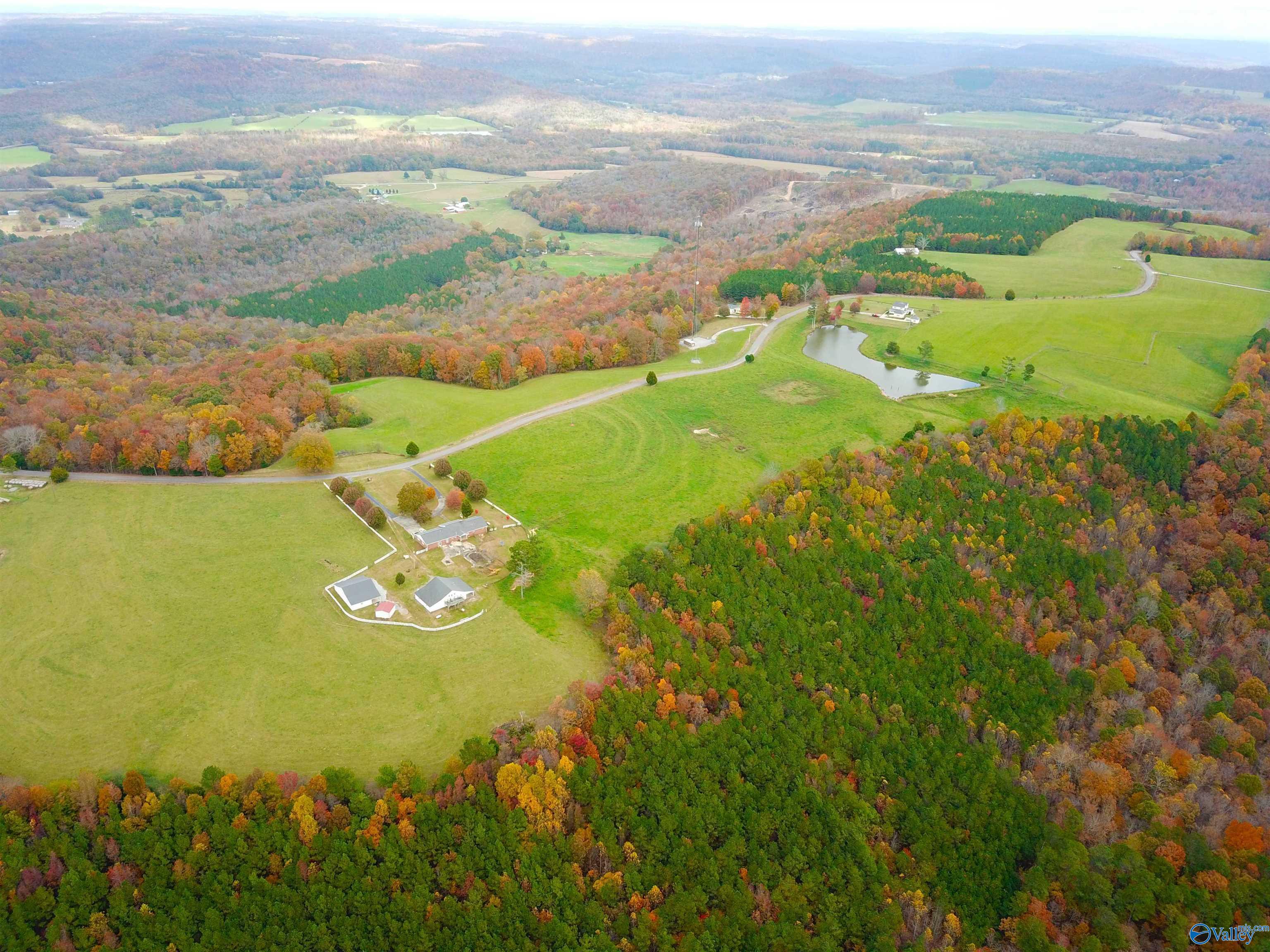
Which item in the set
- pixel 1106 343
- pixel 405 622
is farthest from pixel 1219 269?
pixel 405 622

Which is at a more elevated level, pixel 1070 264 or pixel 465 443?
pixel 1070 264

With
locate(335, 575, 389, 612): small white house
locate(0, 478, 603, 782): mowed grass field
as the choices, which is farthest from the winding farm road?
locate(335, 575, 389, 612): small white house

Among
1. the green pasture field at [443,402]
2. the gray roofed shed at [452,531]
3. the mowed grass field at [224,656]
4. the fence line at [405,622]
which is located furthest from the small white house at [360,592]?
the green pasture field at [443,402]

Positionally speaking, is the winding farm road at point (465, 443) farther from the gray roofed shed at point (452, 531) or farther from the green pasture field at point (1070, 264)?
the green pasture field at point (1070, 264)

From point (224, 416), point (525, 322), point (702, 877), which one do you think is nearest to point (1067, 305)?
point (525, 322)

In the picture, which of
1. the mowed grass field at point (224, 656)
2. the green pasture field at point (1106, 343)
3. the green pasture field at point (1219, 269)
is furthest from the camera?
the green pasture field at point (1219, 269)

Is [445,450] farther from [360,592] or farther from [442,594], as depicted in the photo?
[442,594]
